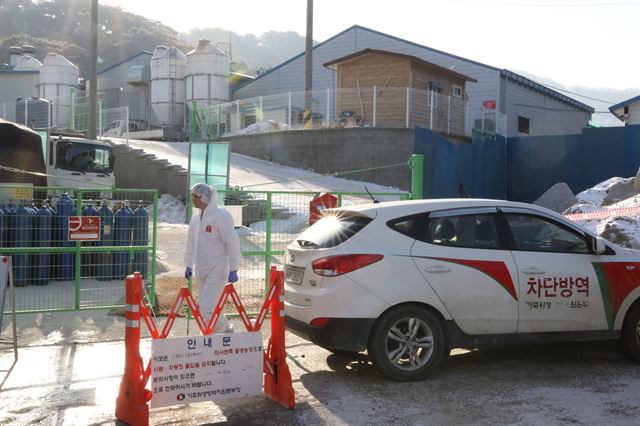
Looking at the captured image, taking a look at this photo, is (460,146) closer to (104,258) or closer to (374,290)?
(104,258)

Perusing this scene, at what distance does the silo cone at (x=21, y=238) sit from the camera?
999cm

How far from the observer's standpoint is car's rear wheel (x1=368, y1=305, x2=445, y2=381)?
5.86 metres

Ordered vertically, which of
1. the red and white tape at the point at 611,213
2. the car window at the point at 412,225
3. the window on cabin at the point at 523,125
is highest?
the window on cabin at the point at 523,125

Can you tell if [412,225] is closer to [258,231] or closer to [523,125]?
[258,231]

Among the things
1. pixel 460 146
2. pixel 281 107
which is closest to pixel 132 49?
pixel 281 107

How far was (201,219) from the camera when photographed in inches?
273

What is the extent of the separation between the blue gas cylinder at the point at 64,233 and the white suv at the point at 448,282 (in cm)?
536

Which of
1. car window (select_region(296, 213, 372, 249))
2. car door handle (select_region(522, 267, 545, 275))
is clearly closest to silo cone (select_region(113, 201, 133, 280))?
car window (select_region(296, 213, 372, 249))

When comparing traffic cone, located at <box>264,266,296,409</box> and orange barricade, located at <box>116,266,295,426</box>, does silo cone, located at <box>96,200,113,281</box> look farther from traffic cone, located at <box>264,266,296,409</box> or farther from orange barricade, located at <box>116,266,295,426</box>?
traffic cone, located at <box>264,266,296,409</box>

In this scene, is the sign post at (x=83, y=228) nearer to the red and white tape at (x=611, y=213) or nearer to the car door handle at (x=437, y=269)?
the car door handle at (x=437, y=269)

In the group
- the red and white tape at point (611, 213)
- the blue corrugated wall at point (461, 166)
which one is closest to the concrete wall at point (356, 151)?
the blue corrugated wall at point (461, 166)

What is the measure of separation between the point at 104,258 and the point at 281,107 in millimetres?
16620

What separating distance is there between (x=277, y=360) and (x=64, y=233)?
6.43 m

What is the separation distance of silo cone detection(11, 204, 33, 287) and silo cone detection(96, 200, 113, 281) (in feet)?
3.37
